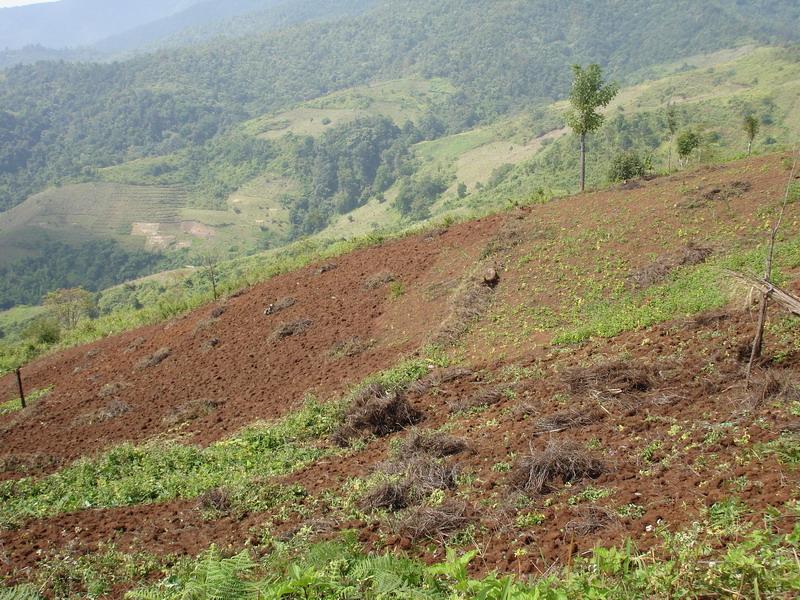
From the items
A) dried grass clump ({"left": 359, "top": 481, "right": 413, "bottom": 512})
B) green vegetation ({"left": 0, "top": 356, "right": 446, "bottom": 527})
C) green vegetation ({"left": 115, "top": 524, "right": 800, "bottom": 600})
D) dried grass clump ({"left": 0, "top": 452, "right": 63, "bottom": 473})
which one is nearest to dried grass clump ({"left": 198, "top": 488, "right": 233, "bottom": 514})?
green vegetation ({"left": 0, "top": 356, "right": 446, "bottom": 527})

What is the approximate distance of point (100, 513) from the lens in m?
7.14

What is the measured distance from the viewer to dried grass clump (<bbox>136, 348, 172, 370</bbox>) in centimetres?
1526

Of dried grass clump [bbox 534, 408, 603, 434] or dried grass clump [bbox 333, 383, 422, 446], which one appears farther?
dried grass clump [bbox 333, 383, 422, 446]

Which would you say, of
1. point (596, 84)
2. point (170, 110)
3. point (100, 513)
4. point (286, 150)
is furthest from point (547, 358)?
point (170, 110)

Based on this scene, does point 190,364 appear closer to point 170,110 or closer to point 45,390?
point 45,390

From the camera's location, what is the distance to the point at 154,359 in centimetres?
1534

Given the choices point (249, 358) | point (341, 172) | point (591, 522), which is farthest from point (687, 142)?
point (341, 172)

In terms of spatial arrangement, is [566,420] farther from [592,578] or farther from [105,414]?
[105,414]

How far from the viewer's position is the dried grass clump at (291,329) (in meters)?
14.3

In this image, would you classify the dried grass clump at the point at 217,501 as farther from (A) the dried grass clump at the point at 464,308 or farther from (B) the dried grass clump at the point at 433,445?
(A) the dried grass clump at the point at 464,308

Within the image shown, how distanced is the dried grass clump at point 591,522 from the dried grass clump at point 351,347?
795 centimetres

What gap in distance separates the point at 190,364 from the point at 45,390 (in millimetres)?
4886

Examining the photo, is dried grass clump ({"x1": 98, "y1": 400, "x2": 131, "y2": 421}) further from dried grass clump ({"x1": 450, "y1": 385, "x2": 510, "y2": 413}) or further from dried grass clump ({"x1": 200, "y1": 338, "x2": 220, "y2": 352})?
dried grass clump ({"x1": 450, "y1": 385, "x2": 510, "y2": 413})

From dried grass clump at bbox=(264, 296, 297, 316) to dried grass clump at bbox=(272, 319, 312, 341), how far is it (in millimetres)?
1424
